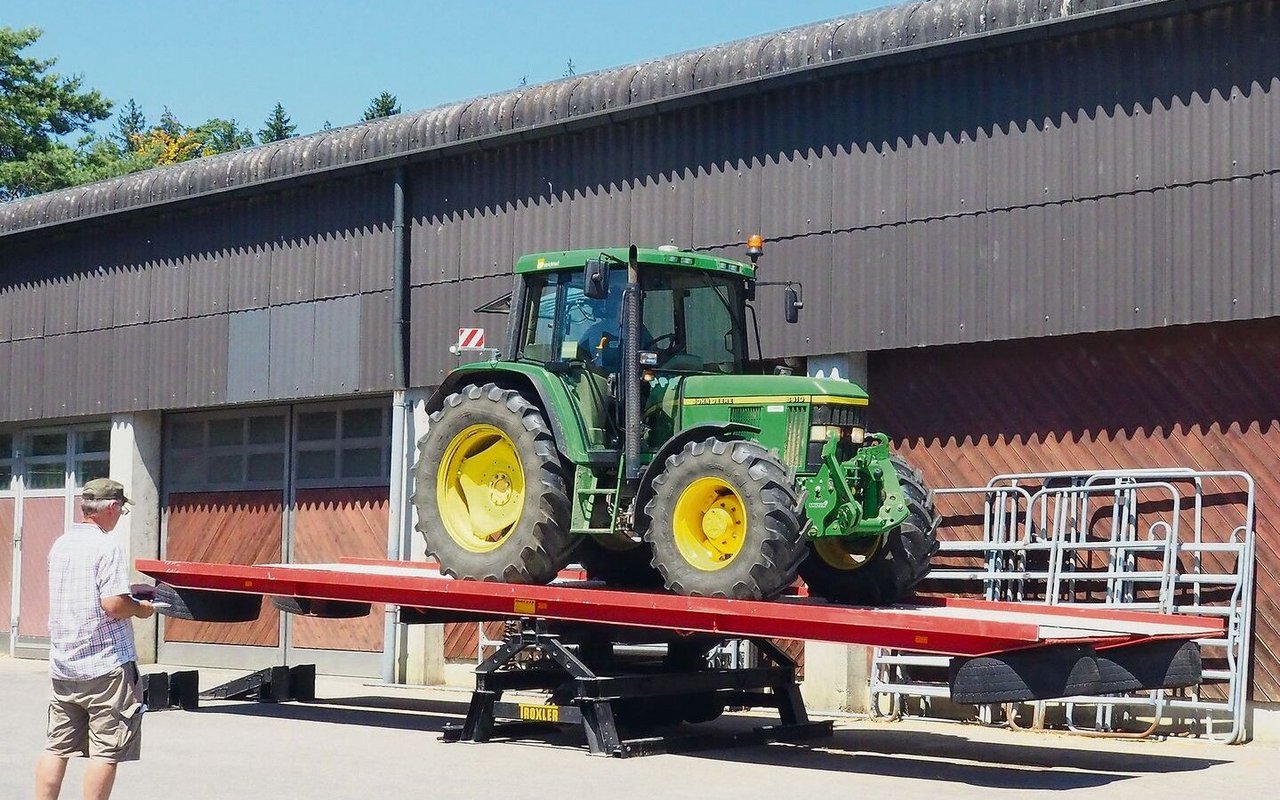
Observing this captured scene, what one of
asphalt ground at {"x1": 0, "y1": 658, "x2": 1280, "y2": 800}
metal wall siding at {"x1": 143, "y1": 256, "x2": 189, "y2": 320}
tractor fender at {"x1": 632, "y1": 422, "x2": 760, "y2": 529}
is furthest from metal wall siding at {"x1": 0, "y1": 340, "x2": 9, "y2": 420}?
tractor fender at {"x1": 632, "y1": 422, "x2": 760, "y2": 529}

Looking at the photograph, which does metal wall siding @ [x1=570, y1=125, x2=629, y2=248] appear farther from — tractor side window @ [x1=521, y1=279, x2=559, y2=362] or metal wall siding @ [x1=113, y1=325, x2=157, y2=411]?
metal wall siding @ [x1=113, y1=325, x2=157, y2=411]

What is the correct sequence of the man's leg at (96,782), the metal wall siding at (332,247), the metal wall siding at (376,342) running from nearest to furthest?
the man's leg at (96,782) < the metal wall siding at (376,342) < the metal wall siding at (332,247)

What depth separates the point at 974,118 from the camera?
1415 cm

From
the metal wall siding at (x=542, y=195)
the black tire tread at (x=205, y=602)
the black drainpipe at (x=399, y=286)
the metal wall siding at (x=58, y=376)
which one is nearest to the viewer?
the black tire tread at (x=205, y=602)

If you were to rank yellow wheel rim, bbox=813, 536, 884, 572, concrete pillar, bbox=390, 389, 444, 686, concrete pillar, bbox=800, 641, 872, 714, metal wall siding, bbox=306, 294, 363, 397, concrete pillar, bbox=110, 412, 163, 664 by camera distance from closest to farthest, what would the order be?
1. yellow wheel rim, bbox=813, 536, 884, 572
2. concrete pillar, bbox=800, 641, 872, 714
3. concrete pillar, bbox=390, 389, 444, 686
4. metal wall siding, bbox=306, 294, 363, 397
5. concrete pillar, bbox=110, 412, 163, 664

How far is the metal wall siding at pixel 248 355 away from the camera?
20.0 meters

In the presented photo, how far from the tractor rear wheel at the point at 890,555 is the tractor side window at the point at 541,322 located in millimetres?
2403

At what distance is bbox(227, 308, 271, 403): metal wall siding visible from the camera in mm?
19969

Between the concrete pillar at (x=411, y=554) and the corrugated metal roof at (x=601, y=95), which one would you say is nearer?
the corrugated metal roof at (x=601, y=95)

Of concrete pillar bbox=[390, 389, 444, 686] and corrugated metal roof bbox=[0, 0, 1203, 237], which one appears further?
concrete pillar bbox=[390, 389, 444, 686]

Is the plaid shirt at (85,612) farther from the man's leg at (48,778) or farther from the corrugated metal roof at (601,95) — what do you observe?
the corrugated metal roof at (601,95)

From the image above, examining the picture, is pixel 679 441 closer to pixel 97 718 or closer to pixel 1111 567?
pixel 1111 567

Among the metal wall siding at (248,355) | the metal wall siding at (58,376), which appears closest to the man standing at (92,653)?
the metal wall siding at (248,355)

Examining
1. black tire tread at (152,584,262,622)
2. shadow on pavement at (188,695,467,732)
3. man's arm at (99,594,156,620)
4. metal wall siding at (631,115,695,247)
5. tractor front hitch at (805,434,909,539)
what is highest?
metal wall siding at (631,115,695,247)
